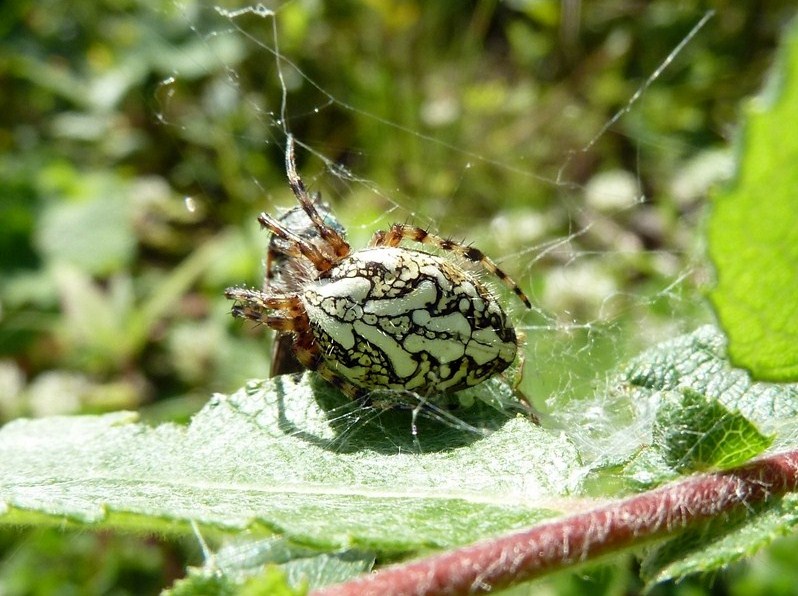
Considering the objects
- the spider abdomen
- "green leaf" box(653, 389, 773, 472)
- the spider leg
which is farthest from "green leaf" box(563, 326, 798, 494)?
the spider leg

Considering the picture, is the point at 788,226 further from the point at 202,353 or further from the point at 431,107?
the point at 431,107

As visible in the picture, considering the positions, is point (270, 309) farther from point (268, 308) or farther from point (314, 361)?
point (314, 361)

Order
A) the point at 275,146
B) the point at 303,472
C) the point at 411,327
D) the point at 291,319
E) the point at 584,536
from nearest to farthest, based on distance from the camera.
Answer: the point at 584,536 → the point at 303,472 → the point at 411,327 → the point at 291,319 → the point at 275,146

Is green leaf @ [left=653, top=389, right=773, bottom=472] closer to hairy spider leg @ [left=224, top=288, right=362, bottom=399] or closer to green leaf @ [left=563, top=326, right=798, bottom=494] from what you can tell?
green leaf @ [left=563, top=326, right=798, bottom=494]

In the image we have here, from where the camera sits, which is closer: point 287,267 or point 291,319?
point 291,319

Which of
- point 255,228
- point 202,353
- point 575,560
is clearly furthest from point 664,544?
point 255,228

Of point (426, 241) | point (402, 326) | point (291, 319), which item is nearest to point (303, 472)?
point (402, 326)

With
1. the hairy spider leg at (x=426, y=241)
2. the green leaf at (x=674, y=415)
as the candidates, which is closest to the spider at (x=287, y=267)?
the hairy spider leg at (x=426, y=241)

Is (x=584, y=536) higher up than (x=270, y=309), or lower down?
lower down
